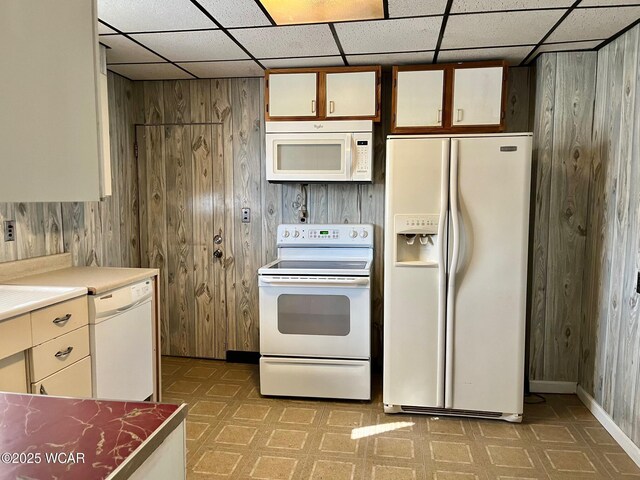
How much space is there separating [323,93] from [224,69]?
76cm

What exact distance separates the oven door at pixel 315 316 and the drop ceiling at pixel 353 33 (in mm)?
1435

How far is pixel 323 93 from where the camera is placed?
10.6 feet

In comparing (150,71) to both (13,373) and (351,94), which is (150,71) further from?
(13,373)

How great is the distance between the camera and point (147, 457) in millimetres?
828

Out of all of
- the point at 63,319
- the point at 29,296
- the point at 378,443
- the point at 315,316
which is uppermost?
the point at 29,296

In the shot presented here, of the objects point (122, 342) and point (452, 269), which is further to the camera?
point (452, 269)

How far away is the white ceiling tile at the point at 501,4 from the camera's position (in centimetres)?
215

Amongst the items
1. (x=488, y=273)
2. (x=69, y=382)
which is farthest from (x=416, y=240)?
(x=69, y=382)

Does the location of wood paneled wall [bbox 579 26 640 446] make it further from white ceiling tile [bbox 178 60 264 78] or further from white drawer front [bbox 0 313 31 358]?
white drawer front [bbox 0 313 31 358]

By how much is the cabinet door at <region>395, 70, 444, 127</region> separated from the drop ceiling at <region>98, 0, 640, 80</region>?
116 millimetres

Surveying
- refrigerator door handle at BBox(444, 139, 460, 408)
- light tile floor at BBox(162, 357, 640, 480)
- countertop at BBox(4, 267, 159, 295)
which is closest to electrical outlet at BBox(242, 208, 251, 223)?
countertop at BBox(4, 267, 159, 295)

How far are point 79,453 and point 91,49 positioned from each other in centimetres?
69

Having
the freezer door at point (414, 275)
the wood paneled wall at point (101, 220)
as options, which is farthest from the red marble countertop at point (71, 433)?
the freezer door at point (414, 275)

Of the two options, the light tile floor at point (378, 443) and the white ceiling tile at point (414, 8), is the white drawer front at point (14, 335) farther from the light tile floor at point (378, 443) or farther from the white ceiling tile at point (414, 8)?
the white ceiling tile at point (414, 8)
